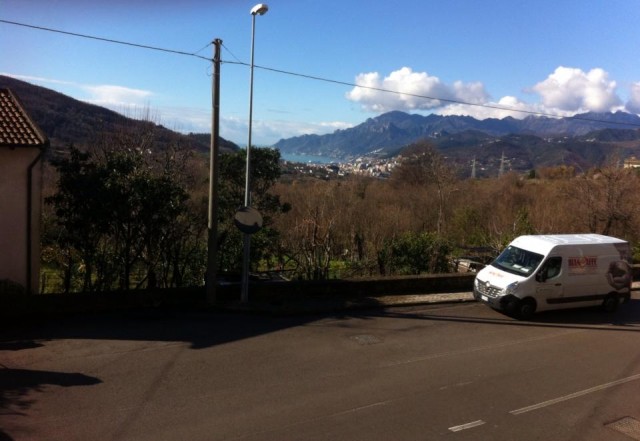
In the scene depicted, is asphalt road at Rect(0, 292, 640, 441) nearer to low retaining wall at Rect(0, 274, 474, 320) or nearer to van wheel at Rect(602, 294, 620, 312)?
low retaining wall at Rect(0, 274, 474, 320)

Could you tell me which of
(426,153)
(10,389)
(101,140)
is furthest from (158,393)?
(426,153)

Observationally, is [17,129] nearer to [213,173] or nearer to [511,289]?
[213,173]

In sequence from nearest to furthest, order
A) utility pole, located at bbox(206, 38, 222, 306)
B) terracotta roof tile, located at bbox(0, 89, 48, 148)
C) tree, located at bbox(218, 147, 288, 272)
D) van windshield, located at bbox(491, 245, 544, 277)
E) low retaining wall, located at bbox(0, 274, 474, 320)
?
low retaining wall, located at bbox(0, 274, 474, 320) < terracotta roof tile, located at bbox(0, 89, 48, 148) < utility pole, located at bbox(206, 38, 222, 306) < van windshield, located at bbox(491, 245, 544, 277) < tree, located at bbox(218, 147, 288, 272)

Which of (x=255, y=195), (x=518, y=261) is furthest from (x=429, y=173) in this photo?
(x=518, y=261)

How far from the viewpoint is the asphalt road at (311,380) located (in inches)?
255

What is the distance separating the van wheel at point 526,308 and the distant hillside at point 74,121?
1494 centimetres

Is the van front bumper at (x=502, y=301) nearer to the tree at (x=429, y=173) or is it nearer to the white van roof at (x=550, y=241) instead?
the white van roof at (x=550, y=241)

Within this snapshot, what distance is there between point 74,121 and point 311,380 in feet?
78.0

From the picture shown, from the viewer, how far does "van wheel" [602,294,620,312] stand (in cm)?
1466

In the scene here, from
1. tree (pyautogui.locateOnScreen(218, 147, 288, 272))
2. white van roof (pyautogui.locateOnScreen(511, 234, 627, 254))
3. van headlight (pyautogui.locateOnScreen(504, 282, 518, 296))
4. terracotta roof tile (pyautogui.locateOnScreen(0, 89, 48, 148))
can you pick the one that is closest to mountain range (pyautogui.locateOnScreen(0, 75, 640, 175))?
terracotta roof tile (pyautogui.locateOnScreen(0, 89, 48, 148))

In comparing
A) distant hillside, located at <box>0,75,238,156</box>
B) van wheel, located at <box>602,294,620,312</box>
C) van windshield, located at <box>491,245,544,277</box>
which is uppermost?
distant hillside, located at <box>0,75,238,156</box>

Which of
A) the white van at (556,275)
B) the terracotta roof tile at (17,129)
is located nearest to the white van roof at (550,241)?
the white van at (556,275)

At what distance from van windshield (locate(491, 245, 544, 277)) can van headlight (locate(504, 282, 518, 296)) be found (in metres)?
0.51

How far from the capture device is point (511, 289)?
13172mm
